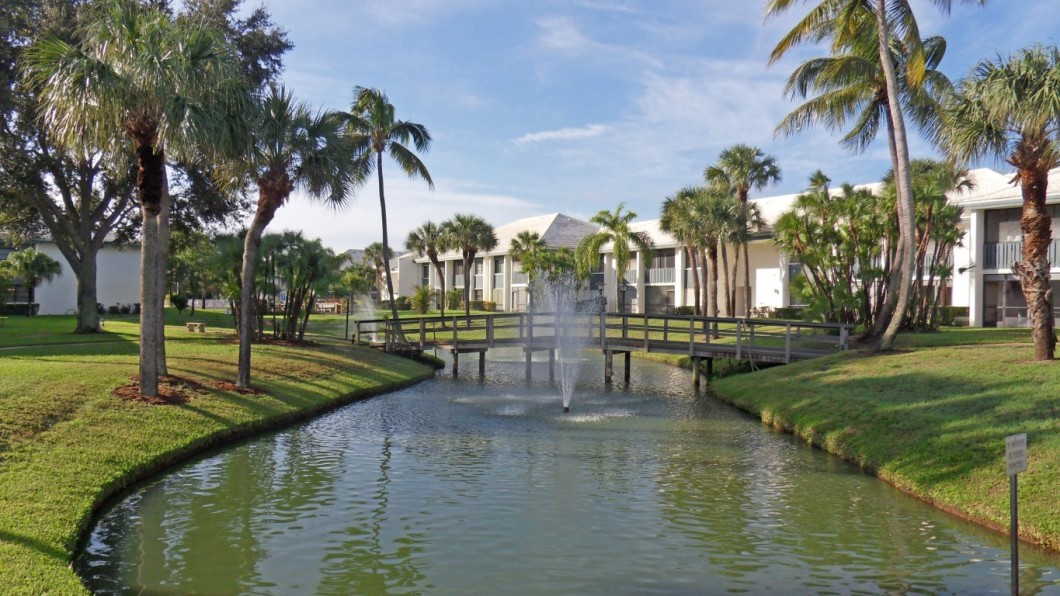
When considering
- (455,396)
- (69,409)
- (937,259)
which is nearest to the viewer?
(69,409)

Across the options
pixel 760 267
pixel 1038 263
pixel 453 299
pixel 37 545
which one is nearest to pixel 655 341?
pixel 1038 263

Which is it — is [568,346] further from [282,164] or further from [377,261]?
[377,261]

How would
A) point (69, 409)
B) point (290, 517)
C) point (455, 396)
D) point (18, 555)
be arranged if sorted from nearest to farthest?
point (18, 555)
point (290, 517)
point (69, 409)
point (455, 396)

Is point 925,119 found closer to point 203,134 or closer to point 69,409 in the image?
point 203,134

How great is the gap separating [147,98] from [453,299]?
2158 inches

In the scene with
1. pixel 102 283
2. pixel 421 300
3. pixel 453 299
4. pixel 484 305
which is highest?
pixel 102 283

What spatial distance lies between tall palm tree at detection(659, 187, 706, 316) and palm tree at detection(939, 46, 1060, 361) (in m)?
23.5

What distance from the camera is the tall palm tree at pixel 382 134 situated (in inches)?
1284

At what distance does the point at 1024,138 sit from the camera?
1606 centimetres

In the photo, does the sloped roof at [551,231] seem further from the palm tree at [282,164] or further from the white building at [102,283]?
the palm tree at [282,164]

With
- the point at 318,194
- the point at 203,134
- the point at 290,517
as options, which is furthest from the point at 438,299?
the point at 290,517

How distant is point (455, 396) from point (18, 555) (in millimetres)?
15860

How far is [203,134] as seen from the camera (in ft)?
47.6

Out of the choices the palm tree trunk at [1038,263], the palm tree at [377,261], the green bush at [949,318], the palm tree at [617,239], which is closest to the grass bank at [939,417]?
the palm tree trunk at [1038,263]
